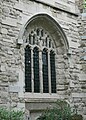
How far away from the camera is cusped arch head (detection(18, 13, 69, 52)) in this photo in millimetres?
8297

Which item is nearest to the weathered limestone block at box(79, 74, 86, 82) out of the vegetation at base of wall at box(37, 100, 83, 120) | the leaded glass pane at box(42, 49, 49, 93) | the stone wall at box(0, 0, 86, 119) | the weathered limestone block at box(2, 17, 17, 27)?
the stone wall at box(0, 0, 86, 119)

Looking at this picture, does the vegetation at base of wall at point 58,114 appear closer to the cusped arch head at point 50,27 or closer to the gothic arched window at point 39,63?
the gothic arched window at point 39,63

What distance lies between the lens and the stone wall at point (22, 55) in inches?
280

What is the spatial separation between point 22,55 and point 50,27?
1718 mm

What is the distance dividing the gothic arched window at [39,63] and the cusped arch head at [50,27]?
15cm

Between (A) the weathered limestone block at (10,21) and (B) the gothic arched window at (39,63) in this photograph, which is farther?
(B) the gothic arched window at (39,63)

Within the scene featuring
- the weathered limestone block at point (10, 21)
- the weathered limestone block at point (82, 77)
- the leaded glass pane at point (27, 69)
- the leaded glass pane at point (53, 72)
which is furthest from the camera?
the weathered limestone block at point (82, 77)

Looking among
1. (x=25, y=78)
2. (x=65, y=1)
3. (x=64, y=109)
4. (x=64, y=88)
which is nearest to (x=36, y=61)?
(x=25, y=78)

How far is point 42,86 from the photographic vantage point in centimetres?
821

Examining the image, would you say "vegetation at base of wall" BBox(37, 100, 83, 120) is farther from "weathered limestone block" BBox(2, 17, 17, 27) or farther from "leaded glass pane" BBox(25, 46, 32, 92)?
"weathered limestone block" BBox(2, 17, 17, 27)

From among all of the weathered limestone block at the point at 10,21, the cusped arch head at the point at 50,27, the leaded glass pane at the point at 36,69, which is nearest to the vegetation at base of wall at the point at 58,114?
the leaded glass pane at the point at 36,69

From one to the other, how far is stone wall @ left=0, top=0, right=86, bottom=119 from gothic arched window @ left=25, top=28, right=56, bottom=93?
28 centimetres

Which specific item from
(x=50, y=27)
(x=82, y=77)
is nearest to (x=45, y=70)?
(x=82, y=77)

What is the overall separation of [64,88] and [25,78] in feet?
4.96
